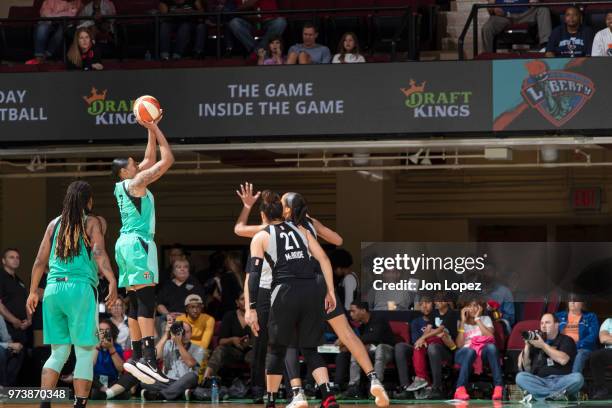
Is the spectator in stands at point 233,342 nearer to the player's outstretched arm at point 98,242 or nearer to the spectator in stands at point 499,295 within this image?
the spectator in stands at point 499,295

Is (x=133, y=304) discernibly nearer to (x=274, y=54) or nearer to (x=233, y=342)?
(x=233, y=342)

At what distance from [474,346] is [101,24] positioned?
297 inches

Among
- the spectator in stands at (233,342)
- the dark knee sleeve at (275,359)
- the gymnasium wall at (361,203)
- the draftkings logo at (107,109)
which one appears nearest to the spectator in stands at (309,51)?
the draftkings logo at (107,109)

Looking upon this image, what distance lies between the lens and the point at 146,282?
11312mm

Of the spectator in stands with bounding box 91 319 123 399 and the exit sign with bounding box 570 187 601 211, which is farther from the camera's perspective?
the exit sign with bounding box 570 187 601 211

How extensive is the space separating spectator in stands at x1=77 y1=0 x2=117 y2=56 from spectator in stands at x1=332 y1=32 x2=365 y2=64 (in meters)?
3.45

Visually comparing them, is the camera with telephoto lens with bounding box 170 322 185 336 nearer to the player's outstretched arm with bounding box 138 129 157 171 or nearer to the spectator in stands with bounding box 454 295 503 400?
the spectator in stands with bounding box 454 295 503 400

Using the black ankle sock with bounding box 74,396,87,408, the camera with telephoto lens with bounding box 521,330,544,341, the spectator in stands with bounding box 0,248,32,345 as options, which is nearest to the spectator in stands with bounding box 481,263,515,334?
the camera with telephoto lens with bounding box 521,330,544,341

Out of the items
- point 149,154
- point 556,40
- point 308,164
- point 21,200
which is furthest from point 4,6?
point 149,154

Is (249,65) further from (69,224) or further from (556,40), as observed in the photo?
(69,224)

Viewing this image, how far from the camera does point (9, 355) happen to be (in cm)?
1628

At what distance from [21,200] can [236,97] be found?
7243 millimetres

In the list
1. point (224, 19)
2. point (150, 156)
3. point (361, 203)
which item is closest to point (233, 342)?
point (224, 19)

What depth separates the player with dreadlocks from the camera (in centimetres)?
1022
